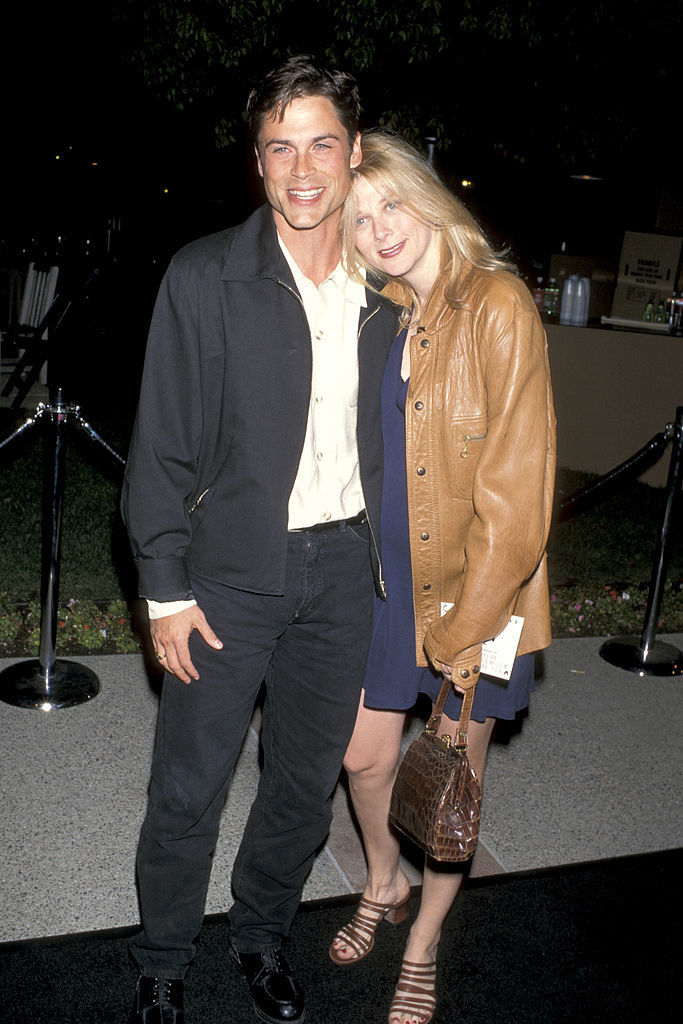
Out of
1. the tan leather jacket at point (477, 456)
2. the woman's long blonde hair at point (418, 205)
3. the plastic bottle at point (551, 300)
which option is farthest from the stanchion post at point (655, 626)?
the plastic bottle at point (551, 300)

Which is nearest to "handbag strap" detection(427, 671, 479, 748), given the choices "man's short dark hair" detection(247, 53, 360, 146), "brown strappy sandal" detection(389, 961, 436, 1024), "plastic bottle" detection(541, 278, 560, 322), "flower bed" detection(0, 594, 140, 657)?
"brown strappy sandal" detection(389, 961, 436, 1024)

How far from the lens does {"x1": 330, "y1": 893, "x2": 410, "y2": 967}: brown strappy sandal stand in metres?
3.03

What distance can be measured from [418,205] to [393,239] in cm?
11

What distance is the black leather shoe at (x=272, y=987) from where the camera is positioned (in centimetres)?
276

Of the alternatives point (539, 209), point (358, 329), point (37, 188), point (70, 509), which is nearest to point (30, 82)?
point (37, 188)

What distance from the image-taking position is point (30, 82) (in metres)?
20.2

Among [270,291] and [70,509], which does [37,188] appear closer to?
[70,509]

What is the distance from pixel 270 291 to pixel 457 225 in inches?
20.5

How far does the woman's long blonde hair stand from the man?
0.18ft

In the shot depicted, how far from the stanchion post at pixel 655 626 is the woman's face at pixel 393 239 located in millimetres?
3164

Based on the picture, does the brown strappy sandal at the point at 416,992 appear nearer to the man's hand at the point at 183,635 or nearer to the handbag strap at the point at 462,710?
the handbag strap at the point at 462,710

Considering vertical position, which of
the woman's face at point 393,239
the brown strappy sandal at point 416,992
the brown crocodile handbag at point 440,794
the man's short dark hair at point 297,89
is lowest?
the brown strappy sandal at point 416,992

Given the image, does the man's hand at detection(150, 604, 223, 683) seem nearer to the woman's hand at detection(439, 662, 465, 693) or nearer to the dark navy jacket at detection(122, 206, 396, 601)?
the dark navy jacket at detection(122, 206, 396, 601)

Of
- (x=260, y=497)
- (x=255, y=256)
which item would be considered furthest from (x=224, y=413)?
(x=255, y=256)
